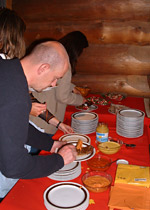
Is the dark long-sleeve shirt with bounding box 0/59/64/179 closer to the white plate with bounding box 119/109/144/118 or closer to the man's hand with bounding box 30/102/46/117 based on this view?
the man's hand with bounding box 30/102/46/117

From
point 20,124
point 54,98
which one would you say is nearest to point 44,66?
point 20,124

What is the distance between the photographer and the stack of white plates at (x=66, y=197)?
4.08 feet

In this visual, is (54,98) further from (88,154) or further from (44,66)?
(44,66)

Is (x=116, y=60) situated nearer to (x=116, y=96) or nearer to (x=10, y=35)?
(x=116, y=96)

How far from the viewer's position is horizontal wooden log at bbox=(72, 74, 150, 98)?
152 inches

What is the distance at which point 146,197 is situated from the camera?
4.30 ft

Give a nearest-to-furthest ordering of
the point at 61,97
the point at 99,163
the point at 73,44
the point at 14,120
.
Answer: the point at 14,120 < the point at 99,163 < the point at 61,97 < the point at 73,44

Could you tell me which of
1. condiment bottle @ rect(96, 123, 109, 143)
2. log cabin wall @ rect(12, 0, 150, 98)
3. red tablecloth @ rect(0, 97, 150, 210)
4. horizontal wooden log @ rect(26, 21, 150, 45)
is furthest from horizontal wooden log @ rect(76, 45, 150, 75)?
condiment bottle @ rect(96, 123, 109, 143)

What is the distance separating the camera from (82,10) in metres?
3.67

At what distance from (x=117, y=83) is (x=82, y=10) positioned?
123 cm

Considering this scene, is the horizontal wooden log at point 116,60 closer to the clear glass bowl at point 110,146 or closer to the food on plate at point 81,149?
the clear glass bowl at point 110,146

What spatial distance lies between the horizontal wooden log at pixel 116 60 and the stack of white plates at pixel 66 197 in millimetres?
2747

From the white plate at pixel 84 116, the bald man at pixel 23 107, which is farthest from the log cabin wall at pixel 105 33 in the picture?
the bald man at pixel 23 107

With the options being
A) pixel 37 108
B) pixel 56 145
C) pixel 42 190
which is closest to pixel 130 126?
pixel 56 145
